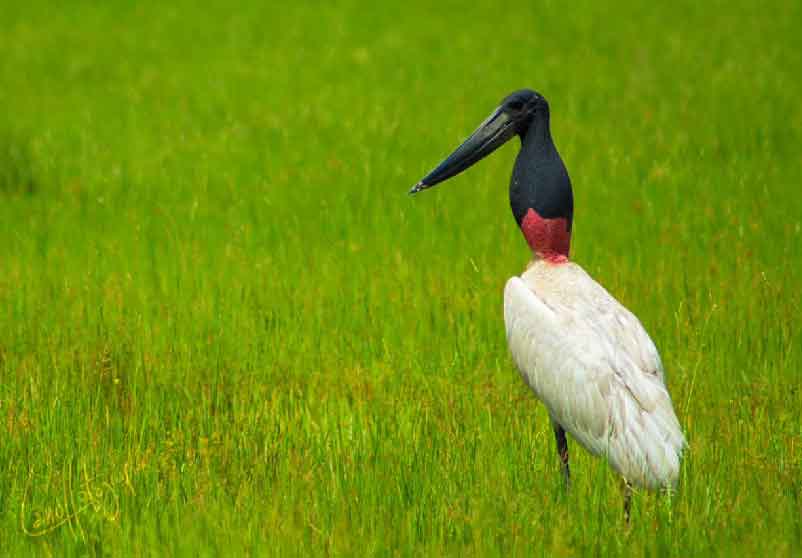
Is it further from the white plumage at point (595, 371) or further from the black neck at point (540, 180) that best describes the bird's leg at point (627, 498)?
the black neck at point (540, 180)

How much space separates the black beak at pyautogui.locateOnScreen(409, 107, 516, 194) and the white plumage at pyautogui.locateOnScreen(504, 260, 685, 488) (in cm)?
85

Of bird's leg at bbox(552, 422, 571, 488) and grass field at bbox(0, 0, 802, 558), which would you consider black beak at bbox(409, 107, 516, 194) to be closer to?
grass field at bbox(0, 0, 802, 558)

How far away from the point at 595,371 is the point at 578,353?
4.3 inches

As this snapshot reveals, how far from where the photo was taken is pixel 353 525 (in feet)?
14.9

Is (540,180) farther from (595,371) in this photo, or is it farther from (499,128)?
(595,371)

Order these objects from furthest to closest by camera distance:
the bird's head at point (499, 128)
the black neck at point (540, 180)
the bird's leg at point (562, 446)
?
the bird's head at point (499, 128) < the black neck at point (540, 180) < the bird's leg at point (562, 446)

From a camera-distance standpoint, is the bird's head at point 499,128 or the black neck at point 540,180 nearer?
the black neck at point 540,180

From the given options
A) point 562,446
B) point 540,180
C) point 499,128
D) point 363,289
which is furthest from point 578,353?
point 363,289

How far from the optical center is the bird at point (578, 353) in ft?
15.0

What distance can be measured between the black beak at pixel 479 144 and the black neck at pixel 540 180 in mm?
154

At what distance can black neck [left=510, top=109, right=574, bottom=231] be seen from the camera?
529 cm

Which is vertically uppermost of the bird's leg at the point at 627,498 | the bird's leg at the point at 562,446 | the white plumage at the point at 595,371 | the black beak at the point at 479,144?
the black beak at the point at 479,144
